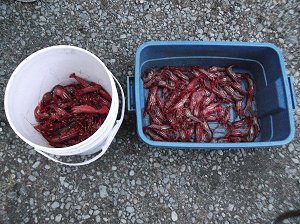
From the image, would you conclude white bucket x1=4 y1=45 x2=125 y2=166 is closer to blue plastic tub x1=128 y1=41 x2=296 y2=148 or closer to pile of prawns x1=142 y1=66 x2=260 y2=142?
blue plastic tub x1=128 y1=41 x2=296 y2=148

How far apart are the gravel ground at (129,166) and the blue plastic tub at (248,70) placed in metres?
0.33

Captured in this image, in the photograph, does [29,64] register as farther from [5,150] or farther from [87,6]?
[87,6]

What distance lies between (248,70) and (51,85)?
1961 millimetres

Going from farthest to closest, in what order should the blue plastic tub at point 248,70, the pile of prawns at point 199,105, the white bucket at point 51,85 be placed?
the pile of prawns at point 199,105
the blue plastic tub at point 248,70
the white bucket at point 51,85

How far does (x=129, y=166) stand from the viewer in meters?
3.80

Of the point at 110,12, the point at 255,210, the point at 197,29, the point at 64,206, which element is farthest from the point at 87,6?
the point at 255,210

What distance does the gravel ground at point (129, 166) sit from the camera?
369 centimetres

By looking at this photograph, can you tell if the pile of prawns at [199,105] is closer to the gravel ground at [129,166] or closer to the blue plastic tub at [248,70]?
the blue plastic tub at [248,70]

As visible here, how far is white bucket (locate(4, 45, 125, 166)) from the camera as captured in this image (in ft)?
10.1

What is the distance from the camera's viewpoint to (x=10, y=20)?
4176 millimetres

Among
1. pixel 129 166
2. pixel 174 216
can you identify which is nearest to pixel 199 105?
pixel 129 166

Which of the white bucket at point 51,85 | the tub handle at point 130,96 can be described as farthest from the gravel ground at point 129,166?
the white bucket at point 51,85

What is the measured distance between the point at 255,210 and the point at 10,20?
314cm

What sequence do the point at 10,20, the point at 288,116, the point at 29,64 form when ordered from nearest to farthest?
the point at 29,64 → the point at 288,116 → the point at 10,20
